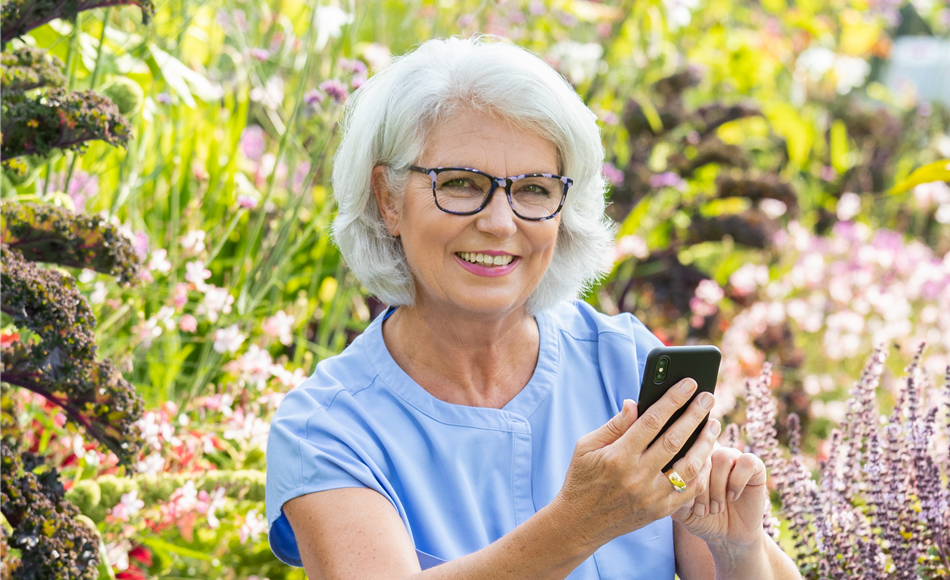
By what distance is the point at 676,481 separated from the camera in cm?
128

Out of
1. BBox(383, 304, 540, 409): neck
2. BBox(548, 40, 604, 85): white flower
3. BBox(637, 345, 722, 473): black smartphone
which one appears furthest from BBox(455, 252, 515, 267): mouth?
BBox(548, 40, 604, 85): white flower

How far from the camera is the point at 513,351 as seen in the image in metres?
1.78

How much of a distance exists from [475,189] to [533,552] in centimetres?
69

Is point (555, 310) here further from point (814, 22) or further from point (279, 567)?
point (814, 22)

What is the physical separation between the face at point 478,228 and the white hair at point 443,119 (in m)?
0.03

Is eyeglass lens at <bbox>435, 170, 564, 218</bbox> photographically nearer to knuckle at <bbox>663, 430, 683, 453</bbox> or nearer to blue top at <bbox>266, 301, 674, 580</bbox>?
blue top at <bbox>266, 301, 674, 580</bbox>

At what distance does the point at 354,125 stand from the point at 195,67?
2.23 meters

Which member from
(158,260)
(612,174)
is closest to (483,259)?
(158,260)

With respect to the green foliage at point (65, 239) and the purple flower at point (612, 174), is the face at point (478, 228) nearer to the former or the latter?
the green foliage at point (65, 239)

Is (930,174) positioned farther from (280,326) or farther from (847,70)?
(847,70)

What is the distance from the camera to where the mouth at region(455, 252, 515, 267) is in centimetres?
160

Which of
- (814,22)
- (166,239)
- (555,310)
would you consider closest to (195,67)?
(166,239)

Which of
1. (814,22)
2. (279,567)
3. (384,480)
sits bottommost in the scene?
(279,567)

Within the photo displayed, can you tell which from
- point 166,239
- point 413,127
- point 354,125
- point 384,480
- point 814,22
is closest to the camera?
point 384,480
